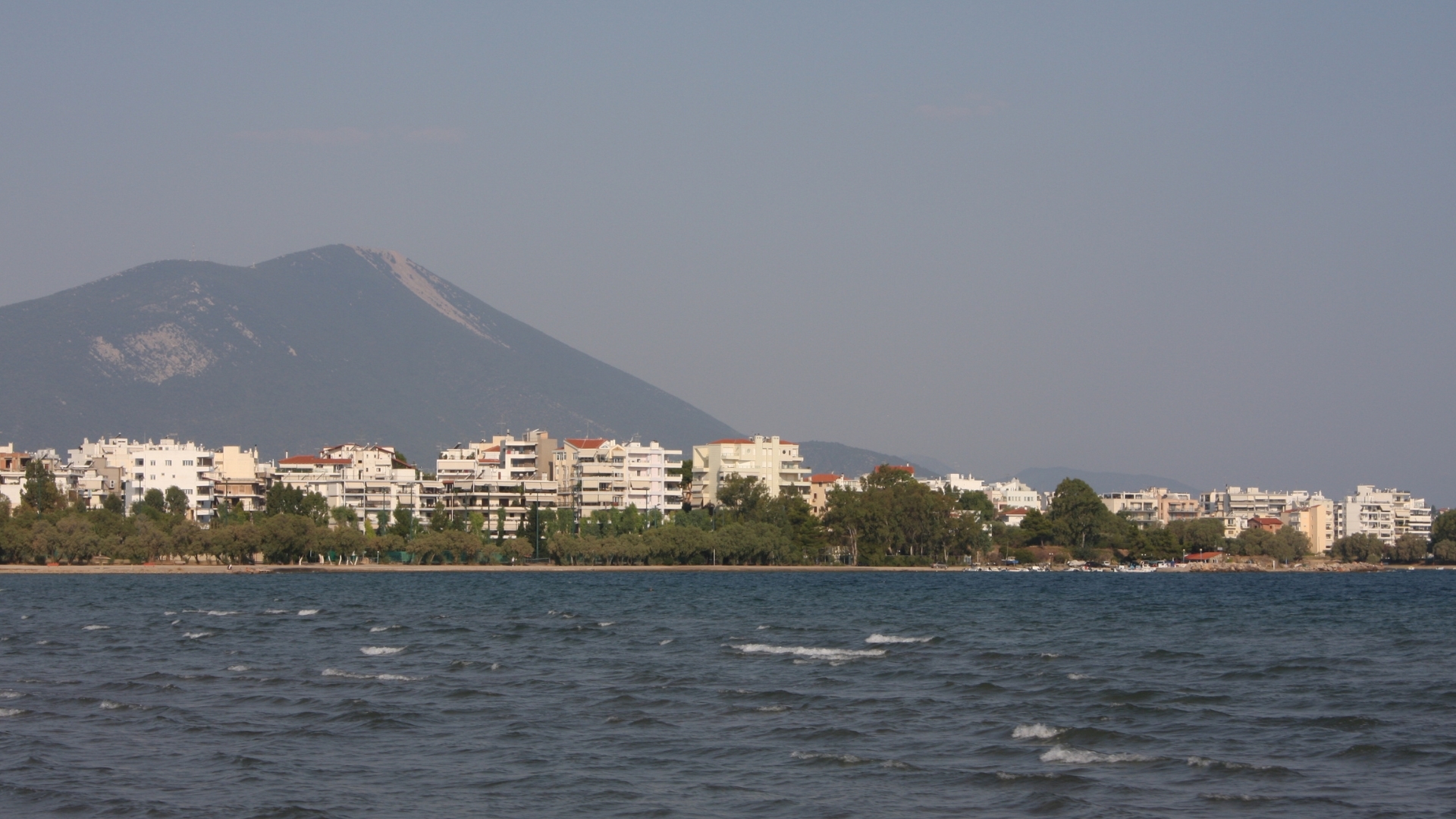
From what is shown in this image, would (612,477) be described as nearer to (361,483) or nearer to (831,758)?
(361,483)

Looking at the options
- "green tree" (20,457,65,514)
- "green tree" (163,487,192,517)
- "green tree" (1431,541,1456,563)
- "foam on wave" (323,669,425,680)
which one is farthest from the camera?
"green tree" (1431,541,1456,563)

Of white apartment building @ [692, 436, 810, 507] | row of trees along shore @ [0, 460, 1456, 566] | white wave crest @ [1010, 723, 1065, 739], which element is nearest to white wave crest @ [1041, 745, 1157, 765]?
white wave crest @ [1010, 723, 1065, 739]

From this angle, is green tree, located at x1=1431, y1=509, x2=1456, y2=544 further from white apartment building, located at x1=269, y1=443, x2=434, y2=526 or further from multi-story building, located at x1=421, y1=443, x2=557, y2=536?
white apartment building, located at x1=269, y1=443, x2=434, y2=526

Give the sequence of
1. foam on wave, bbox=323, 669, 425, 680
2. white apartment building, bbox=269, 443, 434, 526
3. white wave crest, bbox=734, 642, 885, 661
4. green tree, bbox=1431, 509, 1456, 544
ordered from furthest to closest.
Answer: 1. green tree, bbox=1431, 509, 1456, 544
2. white apartment building, bbox=269, 443, 434, 526
3. white wave crest, bbox=734, 642, 885, 661
4. foam on wave, bbox=323, 669, 425, 680

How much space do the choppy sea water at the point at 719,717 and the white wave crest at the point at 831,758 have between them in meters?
0.07

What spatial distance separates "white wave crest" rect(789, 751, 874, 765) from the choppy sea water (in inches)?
2.9

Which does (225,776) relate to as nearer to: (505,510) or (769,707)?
(769,707)

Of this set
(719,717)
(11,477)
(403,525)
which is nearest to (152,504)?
(11,477)

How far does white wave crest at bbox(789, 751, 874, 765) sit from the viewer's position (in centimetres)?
2423

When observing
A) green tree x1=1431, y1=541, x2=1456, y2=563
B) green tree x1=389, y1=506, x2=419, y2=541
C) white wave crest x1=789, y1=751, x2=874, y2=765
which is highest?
green tree x1=389, y1=506, x2=419, y2=541

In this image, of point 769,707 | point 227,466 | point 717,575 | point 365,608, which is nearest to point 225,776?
point 769,707

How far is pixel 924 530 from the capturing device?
15550cm

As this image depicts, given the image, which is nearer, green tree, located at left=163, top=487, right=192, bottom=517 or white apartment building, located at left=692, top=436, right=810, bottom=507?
green tree, located at left=163, top=487, right=192, bottom=517

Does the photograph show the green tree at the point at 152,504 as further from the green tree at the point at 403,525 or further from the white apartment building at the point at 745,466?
the white apartment building at the point at 745,466
